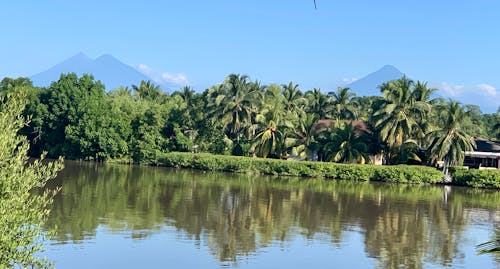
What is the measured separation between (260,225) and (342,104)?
2048 inches

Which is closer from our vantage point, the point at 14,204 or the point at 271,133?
the point at 14,204

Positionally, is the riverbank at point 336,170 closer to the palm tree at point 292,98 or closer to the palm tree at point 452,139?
the palm tree at point 452,139

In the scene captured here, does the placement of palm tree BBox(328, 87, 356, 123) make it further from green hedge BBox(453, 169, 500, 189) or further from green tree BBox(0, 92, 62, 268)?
green tree BBox(0, 92, 62, 268)

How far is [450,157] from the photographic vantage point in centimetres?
5544

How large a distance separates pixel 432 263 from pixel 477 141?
1850 inches

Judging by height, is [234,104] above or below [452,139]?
above

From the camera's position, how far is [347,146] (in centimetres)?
6003

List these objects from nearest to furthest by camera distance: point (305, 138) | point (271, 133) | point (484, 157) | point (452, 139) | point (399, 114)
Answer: point (452, 139)
point (399, 114)
point (484, 157)
point (271, 133)
point (305, 138)

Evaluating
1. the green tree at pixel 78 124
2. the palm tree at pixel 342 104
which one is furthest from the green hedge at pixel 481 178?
the green tree at pixel 78 124

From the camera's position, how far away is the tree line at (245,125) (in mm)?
58438

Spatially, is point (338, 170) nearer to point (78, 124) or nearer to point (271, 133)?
point (271, 133)

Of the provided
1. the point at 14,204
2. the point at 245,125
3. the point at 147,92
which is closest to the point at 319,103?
the point at 245,125

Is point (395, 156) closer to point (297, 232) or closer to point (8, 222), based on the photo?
point (297, 232)

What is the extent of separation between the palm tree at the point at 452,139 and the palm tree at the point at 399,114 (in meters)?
2.95
